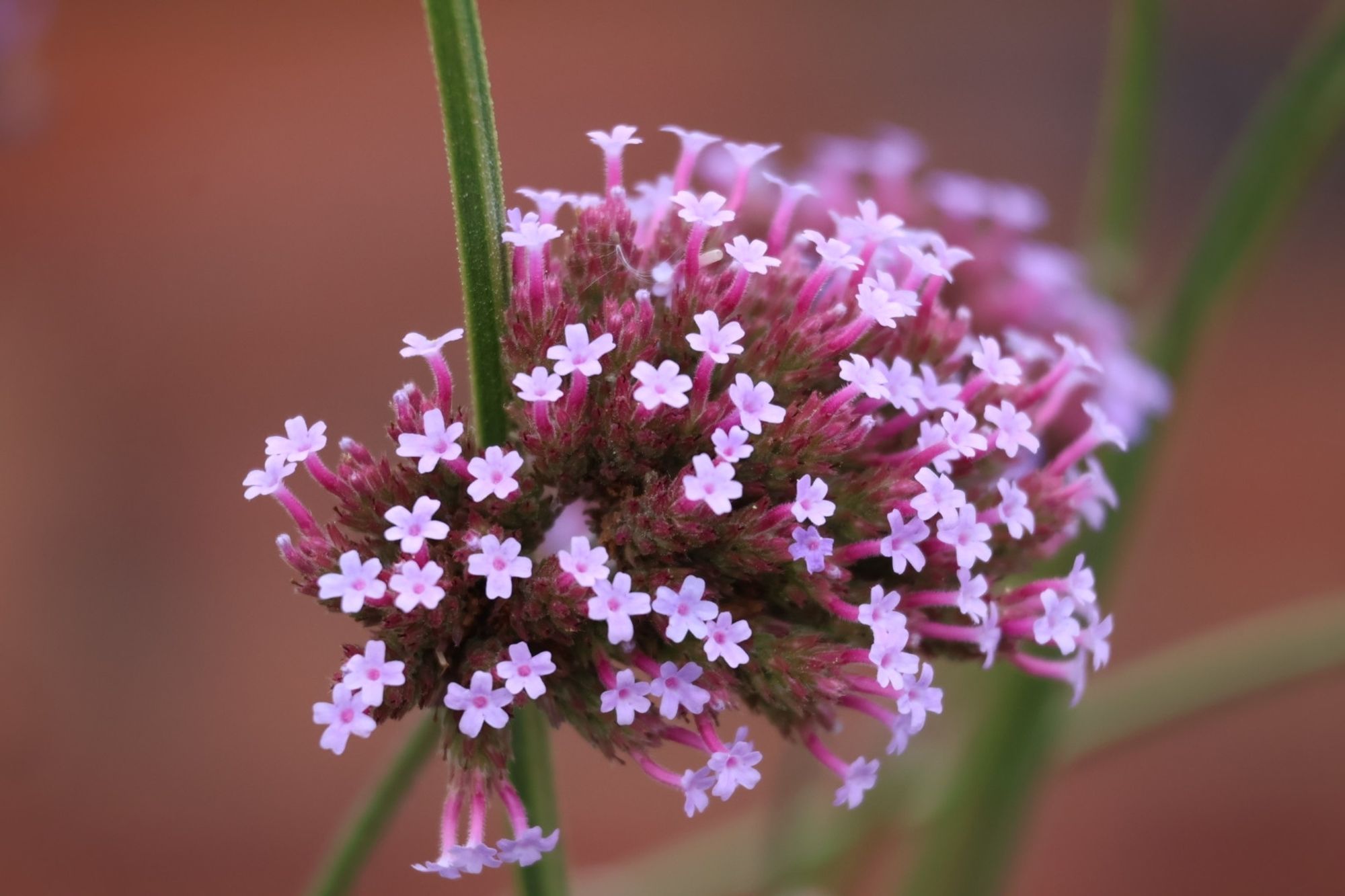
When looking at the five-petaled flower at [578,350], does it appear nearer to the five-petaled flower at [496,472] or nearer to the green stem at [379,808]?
the five-petaled flower at [496,472]

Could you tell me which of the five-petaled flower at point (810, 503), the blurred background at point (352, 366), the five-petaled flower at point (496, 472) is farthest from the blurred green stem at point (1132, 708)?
the five-petaled flower at point (496, 472)

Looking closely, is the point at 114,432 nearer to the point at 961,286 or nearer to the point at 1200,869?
the point at 961,286

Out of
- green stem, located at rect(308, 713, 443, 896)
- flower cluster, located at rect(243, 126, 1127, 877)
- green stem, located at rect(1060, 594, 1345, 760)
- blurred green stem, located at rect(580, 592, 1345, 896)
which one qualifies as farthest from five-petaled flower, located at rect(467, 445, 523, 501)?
green stem, located at rect(1060, 594, 1345, 760)

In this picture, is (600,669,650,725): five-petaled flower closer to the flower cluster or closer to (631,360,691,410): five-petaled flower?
the flower cluster

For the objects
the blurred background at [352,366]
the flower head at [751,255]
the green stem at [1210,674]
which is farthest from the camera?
the blurred background at [352,366]

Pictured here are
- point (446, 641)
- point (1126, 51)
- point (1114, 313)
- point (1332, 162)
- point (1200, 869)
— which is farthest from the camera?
point (1332, 162)

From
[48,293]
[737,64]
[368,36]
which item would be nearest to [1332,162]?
[737,64]
